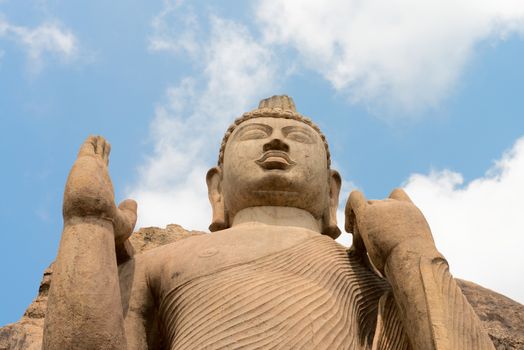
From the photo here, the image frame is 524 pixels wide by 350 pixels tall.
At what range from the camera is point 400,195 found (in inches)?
252

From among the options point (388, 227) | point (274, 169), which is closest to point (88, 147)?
point (274, 169)

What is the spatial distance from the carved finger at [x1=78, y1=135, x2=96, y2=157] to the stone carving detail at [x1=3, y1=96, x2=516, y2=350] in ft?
0.05

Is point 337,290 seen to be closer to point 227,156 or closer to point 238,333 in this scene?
point 238,333

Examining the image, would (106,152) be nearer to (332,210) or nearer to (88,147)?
(88,147)

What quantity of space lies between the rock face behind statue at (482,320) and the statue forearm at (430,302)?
2.09m

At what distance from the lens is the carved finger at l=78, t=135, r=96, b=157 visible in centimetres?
610

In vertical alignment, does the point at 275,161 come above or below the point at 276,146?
below

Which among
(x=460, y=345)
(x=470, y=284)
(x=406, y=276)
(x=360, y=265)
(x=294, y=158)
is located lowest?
(x=460, y=345)

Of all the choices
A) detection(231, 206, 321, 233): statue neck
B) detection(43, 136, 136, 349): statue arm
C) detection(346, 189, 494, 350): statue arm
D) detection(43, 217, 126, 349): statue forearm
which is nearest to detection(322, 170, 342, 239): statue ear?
detection(231, 206, 321, 233): statue neck

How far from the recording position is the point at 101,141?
21.0 ft

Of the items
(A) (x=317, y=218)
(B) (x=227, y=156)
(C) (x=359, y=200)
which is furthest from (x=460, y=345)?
(B) (x=227, y=156)

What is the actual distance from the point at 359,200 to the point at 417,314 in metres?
1.13

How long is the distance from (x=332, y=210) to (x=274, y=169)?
882 millimetres

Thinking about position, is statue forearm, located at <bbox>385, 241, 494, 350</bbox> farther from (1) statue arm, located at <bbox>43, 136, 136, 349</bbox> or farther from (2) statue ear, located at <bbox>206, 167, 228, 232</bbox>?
(2) statue ear, located at <bbox>206, 167, 228, 232</bbox>
